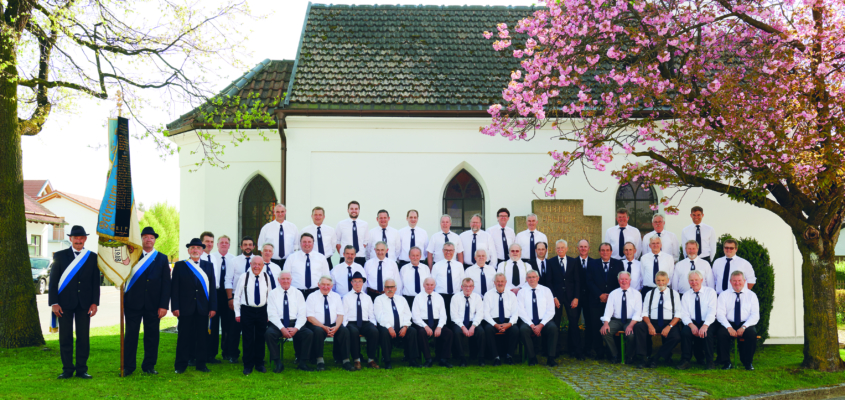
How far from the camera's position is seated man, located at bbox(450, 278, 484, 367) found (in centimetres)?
941

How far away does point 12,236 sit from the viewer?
10078mm

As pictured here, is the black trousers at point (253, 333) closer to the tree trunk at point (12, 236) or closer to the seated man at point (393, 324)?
the seated man at point (393, 324)

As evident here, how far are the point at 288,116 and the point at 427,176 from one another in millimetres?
3259

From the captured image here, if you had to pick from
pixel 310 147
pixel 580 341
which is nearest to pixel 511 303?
pixel 580 341

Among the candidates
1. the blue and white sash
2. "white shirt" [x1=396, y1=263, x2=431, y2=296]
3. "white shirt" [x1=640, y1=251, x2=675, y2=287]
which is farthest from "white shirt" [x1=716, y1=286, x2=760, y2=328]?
the blue and white sash

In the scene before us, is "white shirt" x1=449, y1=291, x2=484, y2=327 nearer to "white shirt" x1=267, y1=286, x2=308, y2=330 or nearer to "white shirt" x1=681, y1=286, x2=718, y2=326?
"white shirt" x1=267, y1=286, x2=308, y2=330

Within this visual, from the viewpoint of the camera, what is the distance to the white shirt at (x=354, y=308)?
9.41 metres

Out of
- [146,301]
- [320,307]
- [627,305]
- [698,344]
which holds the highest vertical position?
[146,301]

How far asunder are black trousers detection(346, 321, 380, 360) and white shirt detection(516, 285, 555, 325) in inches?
94.1

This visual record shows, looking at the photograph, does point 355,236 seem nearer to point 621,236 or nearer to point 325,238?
point 325,238

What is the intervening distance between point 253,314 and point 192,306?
33.7 inches

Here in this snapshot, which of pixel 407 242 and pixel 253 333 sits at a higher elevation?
pixel 407 242

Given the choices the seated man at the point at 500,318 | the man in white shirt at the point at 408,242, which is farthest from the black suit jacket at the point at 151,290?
the seated man at the point at 500,318

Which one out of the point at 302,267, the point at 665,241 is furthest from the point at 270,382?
the point at 665,241
